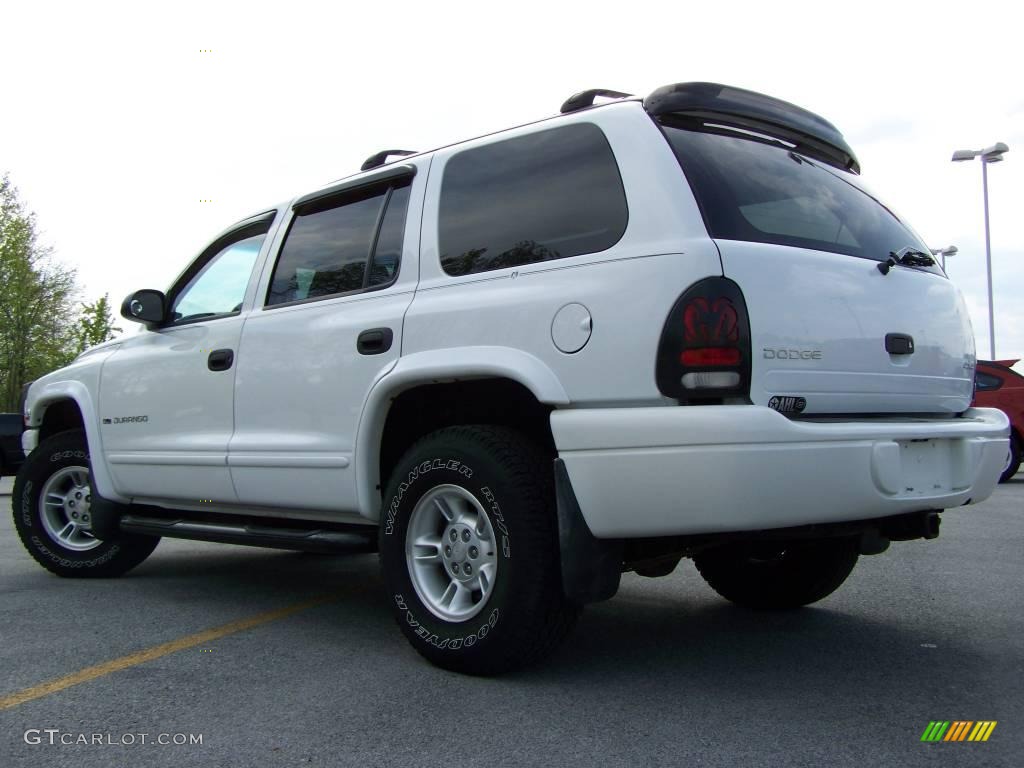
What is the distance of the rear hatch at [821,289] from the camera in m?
2.91

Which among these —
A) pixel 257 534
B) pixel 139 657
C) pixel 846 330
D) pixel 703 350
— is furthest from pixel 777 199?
pixel 139 657

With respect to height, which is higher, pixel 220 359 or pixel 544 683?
pixel 220 359

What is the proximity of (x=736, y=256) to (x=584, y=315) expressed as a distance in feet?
1.63

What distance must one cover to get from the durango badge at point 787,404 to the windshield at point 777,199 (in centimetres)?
52

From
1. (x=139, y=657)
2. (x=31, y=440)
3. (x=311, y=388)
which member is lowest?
(x=139, y=657)

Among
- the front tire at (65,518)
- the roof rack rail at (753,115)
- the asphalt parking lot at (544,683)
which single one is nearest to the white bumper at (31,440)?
the front tire at (65,518)

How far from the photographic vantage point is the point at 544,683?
322 cm

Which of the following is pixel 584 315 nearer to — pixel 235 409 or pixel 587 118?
pixel 587 118

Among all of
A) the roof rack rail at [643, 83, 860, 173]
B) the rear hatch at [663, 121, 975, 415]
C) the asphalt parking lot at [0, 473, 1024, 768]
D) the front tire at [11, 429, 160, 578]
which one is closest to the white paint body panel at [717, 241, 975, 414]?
the rear hatch at [663, 121, 975, 415]

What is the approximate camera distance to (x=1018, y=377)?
1252cm

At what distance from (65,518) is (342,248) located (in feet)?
8.90

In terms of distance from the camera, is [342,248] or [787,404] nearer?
A: [787,404]

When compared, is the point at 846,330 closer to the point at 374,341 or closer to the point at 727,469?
the point at 727,469

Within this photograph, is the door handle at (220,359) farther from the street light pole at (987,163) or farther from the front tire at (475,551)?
the street light pole at (987,163)
